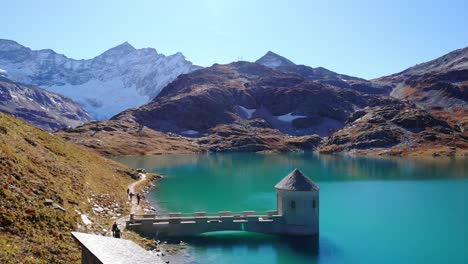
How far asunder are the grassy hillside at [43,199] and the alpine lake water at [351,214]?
10.4m

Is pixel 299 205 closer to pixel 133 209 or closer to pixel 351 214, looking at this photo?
Answer: pixel 351 214

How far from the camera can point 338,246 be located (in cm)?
4322

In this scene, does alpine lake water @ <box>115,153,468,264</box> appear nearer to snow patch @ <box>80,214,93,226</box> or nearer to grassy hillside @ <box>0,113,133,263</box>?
snow patch @ <box>80,214,93,226</box>

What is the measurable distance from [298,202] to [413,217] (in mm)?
22432

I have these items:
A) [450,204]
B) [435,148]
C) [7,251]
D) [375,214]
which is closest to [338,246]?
[375,214]

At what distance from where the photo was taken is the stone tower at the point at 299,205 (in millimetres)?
44875

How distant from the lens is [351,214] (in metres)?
60.1

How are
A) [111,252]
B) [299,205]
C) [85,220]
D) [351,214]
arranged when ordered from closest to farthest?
[111,252], [85,220], [299,205], [351,214]

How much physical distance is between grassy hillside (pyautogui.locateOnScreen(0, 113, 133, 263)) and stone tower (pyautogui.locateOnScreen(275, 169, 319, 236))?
17496mm

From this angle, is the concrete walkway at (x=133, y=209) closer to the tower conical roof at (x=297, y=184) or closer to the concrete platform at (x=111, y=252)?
the tower conical roof at (x=297, y=184)

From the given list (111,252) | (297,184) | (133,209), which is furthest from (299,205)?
(111,252)

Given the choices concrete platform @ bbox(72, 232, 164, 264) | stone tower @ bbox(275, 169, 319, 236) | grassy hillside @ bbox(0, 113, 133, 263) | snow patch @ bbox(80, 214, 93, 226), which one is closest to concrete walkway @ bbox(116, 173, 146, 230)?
grassy hillside @ bbox(0, 113, 133, 263)

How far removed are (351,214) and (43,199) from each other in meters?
41.7

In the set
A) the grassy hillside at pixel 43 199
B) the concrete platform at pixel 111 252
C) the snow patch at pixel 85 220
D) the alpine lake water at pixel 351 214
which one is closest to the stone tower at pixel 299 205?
the alpine lake water at pixel 351 214
